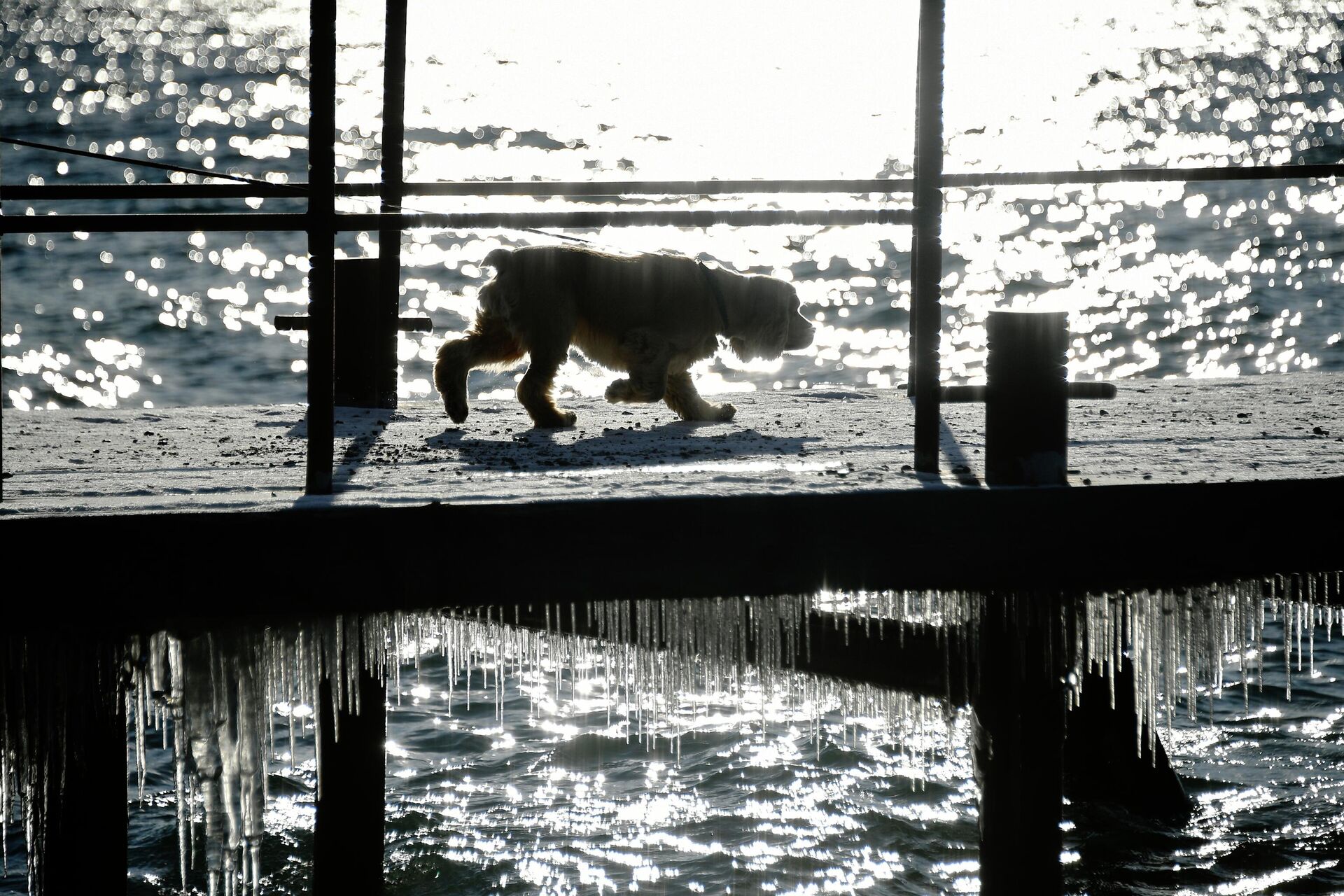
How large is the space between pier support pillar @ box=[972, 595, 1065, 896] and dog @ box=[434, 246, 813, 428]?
222 centimetres

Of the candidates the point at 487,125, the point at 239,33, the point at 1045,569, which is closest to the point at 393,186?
the point at 1045,569

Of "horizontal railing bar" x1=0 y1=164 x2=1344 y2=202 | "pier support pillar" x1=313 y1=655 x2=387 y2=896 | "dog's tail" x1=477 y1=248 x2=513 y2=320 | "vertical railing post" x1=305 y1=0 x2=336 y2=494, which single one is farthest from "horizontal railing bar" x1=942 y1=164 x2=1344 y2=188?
"pier support pillar" x1=313 y1=655 x2=387 y2=896

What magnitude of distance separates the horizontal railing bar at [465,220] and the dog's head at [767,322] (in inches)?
103

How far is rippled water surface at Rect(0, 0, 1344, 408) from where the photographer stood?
70.9 feet

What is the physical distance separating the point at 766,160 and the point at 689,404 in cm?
2375

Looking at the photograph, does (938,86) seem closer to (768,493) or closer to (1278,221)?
(768,493)

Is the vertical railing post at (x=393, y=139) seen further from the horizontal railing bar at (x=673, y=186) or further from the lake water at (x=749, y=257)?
the lake water at (x=749, y=257)

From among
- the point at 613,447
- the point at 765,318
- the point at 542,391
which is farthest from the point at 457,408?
the point at 765,318

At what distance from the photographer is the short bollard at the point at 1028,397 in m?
4.05

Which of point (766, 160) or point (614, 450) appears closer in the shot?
point (614, 450)

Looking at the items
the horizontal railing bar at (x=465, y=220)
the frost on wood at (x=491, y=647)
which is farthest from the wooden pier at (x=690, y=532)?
the horizontal railing bar at (x=465, y=220)

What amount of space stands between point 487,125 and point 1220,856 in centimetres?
3288

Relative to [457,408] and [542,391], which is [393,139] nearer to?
[457,408]

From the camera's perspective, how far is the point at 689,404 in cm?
650
